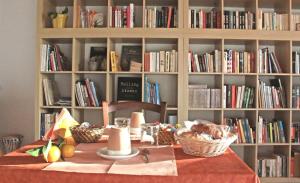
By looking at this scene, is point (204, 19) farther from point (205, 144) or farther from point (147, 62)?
point (205, 144)

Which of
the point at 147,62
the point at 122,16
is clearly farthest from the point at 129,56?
the point at 122,16

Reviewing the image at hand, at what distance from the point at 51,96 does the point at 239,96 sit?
185cm

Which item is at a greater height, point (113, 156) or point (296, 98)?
point (296, 98)

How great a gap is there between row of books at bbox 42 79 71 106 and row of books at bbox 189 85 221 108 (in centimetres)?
121

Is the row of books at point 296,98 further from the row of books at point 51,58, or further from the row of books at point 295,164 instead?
the row of books at point 51,58

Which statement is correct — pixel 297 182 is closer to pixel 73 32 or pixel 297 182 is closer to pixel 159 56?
pixel 159 56

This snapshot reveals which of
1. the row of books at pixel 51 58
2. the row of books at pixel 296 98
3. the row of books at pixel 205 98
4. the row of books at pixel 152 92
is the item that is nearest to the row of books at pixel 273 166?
the row of books at pixel 296 98

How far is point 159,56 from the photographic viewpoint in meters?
2.85

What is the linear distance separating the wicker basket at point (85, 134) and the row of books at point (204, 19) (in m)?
1.73

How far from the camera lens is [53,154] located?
1132mm

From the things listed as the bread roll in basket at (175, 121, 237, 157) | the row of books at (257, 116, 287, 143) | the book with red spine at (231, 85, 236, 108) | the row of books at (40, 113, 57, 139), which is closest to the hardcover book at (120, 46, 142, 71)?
the row of books at (40, 113, 57, 139)

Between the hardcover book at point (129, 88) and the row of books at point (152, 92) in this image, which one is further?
the hardcover book at point (129, 88)

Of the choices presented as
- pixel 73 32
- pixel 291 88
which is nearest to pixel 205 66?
pixel 291 88

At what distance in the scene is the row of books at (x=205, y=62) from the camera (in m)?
2.85
